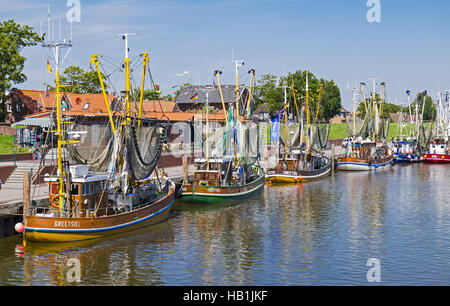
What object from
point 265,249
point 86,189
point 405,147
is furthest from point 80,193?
point 405,147

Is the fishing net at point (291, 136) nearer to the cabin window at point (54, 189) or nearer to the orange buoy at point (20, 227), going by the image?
the cabin window at point (54, 189)

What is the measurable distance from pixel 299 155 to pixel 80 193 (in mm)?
43898

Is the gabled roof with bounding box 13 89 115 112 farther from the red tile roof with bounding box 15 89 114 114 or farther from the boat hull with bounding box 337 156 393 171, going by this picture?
the boat hull with bounding box 337 156 393 171

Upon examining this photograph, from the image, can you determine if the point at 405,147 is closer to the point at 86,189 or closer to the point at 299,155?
the point at 299,155

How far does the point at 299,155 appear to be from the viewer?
76062 mm

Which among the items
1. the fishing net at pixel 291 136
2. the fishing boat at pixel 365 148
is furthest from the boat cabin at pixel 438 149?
the fishing net at pixel 291 136

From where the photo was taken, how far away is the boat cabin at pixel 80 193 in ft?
121

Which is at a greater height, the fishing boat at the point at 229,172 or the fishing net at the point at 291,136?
the fishing net at the point at 291,136

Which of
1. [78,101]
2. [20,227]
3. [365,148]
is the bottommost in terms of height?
[20,227]

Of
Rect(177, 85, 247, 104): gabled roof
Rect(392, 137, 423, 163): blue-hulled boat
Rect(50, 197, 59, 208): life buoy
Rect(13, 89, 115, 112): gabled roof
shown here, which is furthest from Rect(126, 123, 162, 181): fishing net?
Rect(177, 85, 247, 104): gabled roof

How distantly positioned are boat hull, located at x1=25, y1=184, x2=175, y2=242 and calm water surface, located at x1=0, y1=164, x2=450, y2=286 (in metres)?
0.64

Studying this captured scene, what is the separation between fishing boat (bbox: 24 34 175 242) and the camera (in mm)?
35906

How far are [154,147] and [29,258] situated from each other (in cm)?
1520

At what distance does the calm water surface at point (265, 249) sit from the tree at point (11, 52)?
4487 centimetres
